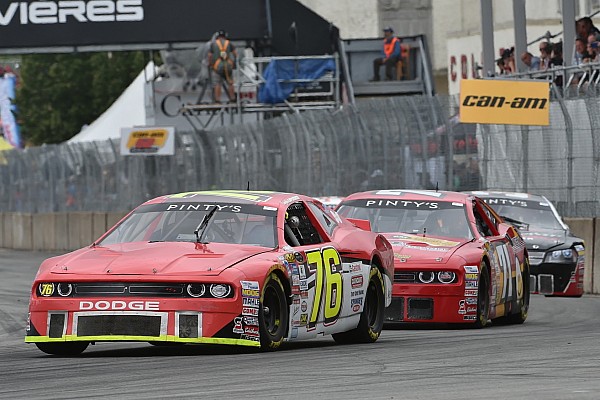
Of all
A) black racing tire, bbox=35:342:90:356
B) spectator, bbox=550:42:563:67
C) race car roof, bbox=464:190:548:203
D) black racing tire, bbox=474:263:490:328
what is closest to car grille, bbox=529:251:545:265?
race car roof, bbox=464:190:548:203

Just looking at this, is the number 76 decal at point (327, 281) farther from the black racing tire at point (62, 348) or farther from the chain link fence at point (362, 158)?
the chain link fence at point (362, 158)

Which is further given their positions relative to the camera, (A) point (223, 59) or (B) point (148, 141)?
(A) point (223, 59)

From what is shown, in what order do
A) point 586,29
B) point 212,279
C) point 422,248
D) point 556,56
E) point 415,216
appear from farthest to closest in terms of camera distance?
1. point 556,56
2. point 586,29
3. point 415,216
4. point 422,248
5. point 212,279

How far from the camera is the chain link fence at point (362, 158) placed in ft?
71.8

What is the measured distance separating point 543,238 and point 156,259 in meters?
10.5

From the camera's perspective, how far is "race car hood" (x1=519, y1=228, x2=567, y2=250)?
787 inches

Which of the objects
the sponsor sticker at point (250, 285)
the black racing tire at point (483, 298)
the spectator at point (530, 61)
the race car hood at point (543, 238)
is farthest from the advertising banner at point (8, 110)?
the sponsor sticker at point (250, 285)

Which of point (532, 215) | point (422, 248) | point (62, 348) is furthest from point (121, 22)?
point (62, 348)

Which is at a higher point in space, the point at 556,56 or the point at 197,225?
the point at 556,56

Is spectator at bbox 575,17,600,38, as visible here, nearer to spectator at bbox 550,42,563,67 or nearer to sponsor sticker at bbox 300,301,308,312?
spectator at bbox 550,42,563,67

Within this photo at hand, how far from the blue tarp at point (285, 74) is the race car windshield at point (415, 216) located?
20.2 meters

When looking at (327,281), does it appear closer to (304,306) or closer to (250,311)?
(304,306)

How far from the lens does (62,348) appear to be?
34.6 feet

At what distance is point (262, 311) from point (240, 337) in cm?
23
